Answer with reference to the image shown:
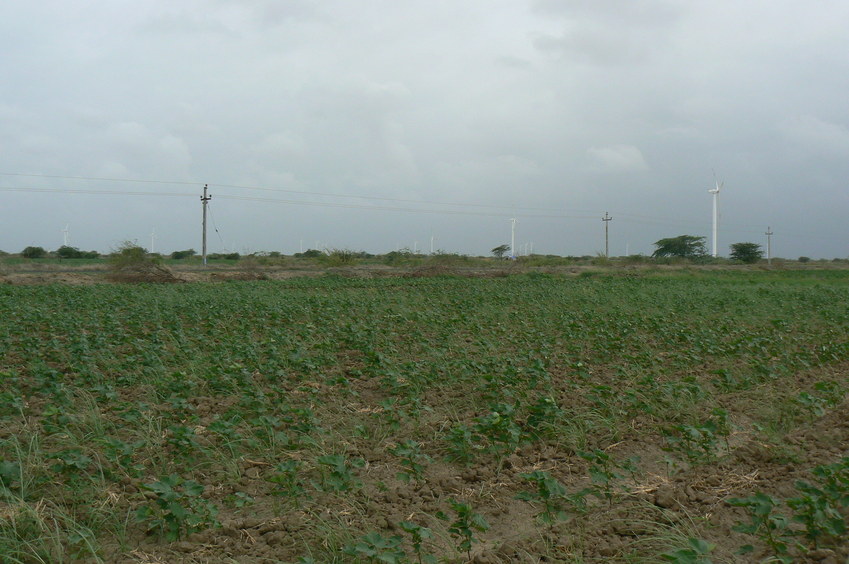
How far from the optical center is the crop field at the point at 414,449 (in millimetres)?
3496

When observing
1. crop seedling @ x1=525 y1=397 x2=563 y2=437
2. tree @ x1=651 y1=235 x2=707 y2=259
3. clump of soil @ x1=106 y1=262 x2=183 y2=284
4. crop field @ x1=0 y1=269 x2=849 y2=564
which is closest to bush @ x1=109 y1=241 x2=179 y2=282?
clump of soil @ x1=106 y1=262 x2=183 y2=284

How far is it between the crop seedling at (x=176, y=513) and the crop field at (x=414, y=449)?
21 mm

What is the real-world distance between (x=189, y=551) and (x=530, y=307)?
13459 millimetres

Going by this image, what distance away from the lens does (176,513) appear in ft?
11.6

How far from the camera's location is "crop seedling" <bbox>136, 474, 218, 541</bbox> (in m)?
3.58

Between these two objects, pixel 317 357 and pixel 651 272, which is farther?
pixel 651 272

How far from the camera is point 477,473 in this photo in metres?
4.77

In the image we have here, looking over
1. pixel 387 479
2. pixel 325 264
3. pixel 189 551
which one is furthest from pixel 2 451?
pixel 325 264

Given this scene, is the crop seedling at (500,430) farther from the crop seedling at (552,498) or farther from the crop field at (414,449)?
the crop seedling at (552,498)

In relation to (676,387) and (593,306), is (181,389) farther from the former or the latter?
(593,306)

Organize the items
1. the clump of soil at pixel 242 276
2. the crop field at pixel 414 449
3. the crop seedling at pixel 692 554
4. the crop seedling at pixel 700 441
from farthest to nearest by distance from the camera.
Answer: the clump of soil at pixel 242 276
the crop seedling at pixel 700 441
the crop field at pixel 414 449
the crop seedling at pixel 692 554

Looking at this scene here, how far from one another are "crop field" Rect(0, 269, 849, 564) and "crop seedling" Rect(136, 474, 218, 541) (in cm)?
2

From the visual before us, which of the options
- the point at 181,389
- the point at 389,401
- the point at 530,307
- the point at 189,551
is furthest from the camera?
the point at 530,307

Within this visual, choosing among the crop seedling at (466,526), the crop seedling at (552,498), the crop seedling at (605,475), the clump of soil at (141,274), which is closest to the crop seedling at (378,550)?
the crop seedling at (466,526)
